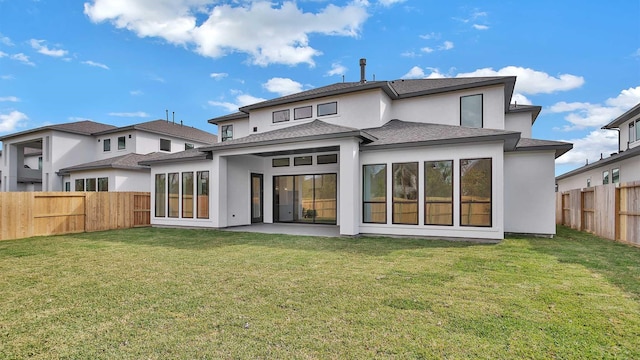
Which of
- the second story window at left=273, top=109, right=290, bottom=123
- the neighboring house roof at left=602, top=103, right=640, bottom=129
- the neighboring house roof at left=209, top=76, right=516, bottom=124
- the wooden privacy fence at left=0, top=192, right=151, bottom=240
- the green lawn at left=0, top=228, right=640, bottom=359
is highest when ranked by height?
the neighboring house roof at left=209, top=76, right=516, bottom=124

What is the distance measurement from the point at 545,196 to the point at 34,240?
1718 centimetres

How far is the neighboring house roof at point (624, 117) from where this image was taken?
50.8 feet

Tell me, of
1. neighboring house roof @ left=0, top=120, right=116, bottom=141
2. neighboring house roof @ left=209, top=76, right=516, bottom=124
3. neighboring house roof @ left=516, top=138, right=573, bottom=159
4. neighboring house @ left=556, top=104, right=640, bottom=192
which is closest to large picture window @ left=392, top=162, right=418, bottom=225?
neighboring house roof @ left=516, top=138, right=573, bottom=159

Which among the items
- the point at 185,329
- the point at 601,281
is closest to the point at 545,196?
the point at 601,281

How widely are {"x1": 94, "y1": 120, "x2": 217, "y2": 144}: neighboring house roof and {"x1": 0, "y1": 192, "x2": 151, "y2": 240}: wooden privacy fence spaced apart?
884 cm

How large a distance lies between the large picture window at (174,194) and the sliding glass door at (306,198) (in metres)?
4.31

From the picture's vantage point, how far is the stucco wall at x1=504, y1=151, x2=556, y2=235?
1053cm

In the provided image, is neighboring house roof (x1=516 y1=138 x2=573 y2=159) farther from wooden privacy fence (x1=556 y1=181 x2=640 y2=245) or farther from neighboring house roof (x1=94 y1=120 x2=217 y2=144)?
neighboring house roof (x1=94 y1=120 x2=217 y2=144)

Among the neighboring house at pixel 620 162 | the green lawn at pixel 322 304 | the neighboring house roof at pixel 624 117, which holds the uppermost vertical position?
→ the neighboring house roof at pixel 624 117

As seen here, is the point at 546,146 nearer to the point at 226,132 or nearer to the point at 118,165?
the point at 226,132

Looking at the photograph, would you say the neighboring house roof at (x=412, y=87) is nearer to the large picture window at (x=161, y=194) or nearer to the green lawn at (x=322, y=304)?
the large picture window at (x=161, y=194)

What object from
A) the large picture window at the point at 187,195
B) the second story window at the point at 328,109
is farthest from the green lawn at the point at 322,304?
the second story window at the point at 328,109

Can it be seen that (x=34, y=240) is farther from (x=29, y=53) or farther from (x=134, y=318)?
(x=29, y=53)

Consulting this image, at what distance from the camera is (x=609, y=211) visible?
1000 cm
